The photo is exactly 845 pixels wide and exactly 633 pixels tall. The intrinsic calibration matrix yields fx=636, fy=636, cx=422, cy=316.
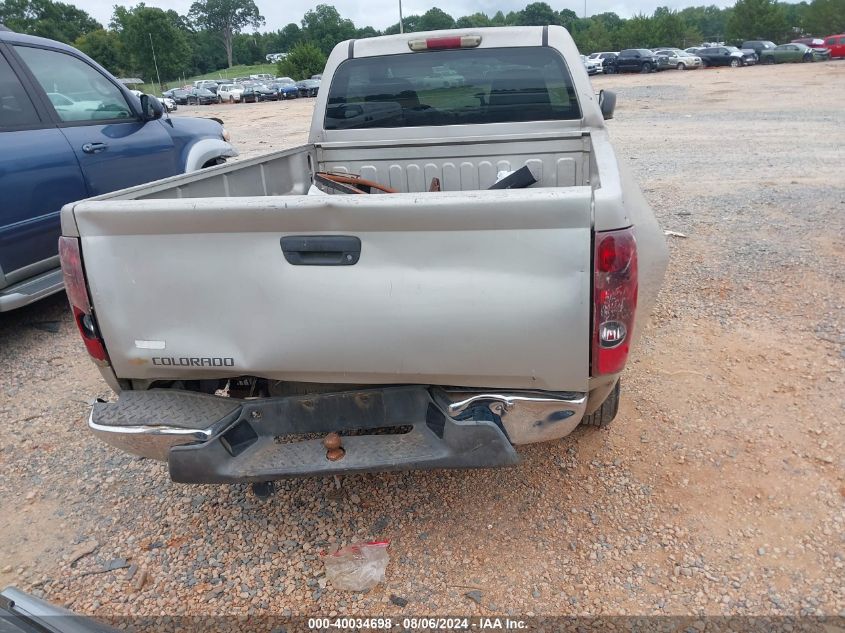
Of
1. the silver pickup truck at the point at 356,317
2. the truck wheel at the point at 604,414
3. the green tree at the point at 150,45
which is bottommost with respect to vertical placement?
the truck wheel at the point at 604,414

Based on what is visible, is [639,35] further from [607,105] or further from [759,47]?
[607,105]

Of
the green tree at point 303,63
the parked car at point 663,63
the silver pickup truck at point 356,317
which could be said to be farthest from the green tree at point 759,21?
the silver pickup truck at point 356,317

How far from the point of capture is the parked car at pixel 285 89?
141 feet

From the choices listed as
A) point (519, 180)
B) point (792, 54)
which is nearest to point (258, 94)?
point (792, 54)

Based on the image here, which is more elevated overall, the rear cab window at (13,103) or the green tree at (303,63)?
the green tree at (303,63)

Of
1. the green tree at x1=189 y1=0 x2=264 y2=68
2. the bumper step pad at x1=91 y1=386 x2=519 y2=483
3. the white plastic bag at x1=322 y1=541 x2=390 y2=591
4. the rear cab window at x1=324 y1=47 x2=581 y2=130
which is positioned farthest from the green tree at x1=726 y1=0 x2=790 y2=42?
the green tree at x1=189 y1=0 x2=264 y2=68

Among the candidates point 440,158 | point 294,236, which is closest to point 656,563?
point 294,236

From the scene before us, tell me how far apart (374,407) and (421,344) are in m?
0.42

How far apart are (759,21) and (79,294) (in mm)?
64236

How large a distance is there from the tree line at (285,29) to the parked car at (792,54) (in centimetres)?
1867

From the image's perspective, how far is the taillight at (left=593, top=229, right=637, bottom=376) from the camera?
2.08 m

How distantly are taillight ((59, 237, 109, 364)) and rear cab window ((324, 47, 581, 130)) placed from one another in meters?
2.62

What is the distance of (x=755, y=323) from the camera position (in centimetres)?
460

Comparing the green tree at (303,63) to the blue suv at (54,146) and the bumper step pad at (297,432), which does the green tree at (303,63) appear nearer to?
the blue suv at (54,146)
